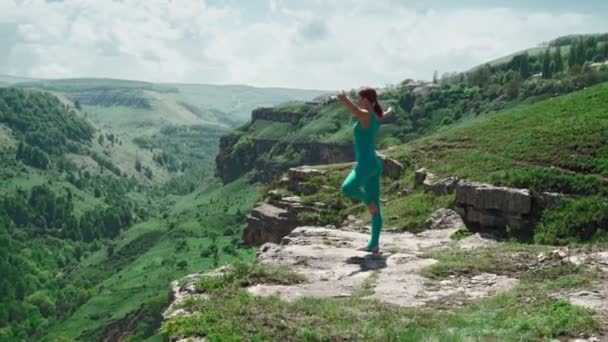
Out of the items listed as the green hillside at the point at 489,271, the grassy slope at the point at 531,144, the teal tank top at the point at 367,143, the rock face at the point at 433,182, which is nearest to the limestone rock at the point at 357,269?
the green hillside at the point at 489,271

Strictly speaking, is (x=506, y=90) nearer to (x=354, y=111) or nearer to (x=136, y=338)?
(x=136, y=338)

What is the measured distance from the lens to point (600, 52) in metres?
194

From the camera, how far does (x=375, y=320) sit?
11.1 meters

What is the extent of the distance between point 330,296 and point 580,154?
50.1 ft

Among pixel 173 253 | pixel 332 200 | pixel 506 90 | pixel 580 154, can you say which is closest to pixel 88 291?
pixel 173 253

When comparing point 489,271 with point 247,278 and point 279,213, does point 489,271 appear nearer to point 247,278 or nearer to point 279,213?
point 247,278

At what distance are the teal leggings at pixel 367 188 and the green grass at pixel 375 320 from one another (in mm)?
4566

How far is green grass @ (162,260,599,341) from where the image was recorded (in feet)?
33.2

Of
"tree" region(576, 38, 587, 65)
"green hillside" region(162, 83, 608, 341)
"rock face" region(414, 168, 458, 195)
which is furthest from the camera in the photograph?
"tree" region(576, 38, 587, 65)

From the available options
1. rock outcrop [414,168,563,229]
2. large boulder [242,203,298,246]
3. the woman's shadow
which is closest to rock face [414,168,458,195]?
rock outcrop [414,168,563,229]

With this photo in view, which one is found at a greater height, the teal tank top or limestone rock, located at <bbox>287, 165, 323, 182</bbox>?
the teal tank top

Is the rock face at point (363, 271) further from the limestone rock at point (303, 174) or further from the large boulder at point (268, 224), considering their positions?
the limestone rock at point (303, 174)

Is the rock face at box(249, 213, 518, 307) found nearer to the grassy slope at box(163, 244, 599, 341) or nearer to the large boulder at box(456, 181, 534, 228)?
the grassy slope at box(163, 244, 599, 341)

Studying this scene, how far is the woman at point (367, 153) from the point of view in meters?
16.1
